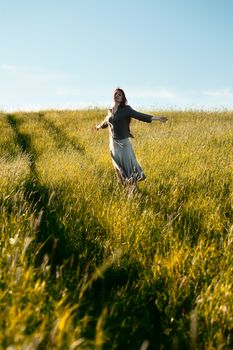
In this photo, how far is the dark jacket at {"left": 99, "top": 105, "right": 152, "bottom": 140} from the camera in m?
8.27

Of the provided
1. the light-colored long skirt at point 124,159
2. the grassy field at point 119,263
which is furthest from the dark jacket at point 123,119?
the grassy field at point 119,263

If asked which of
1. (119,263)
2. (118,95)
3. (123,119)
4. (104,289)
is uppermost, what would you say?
(118,95)

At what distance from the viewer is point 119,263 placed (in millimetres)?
4340

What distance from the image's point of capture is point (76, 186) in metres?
7.17

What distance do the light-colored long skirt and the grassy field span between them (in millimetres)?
357

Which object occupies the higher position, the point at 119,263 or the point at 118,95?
the point at 118,95

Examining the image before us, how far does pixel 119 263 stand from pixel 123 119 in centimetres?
450

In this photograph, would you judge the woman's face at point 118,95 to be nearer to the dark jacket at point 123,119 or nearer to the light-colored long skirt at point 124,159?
the dark jacket at point 123,119

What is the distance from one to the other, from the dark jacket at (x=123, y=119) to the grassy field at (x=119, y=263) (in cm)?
91

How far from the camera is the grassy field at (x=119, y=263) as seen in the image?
9.24 ft

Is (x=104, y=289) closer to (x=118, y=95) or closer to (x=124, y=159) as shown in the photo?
(x=124, y=159)

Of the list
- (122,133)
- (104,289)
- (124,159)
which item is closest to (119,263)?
(104,289)

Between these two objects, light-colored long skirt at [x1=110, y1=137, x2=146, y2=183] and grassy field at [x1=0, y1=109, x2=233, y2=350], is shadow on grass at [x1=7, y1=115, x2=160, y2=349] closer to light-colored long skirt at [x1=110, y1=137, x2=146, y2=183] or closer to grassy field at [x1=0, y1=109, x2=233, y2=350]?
grassy field at [x1=0, y1=109, x2=233, y2=350]

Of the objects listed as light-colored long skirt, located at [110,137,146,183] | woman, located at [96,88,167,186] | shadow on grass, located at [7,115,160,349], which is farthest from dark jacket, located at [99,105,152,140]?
shadow on grass, located at [7,115,160,349]
